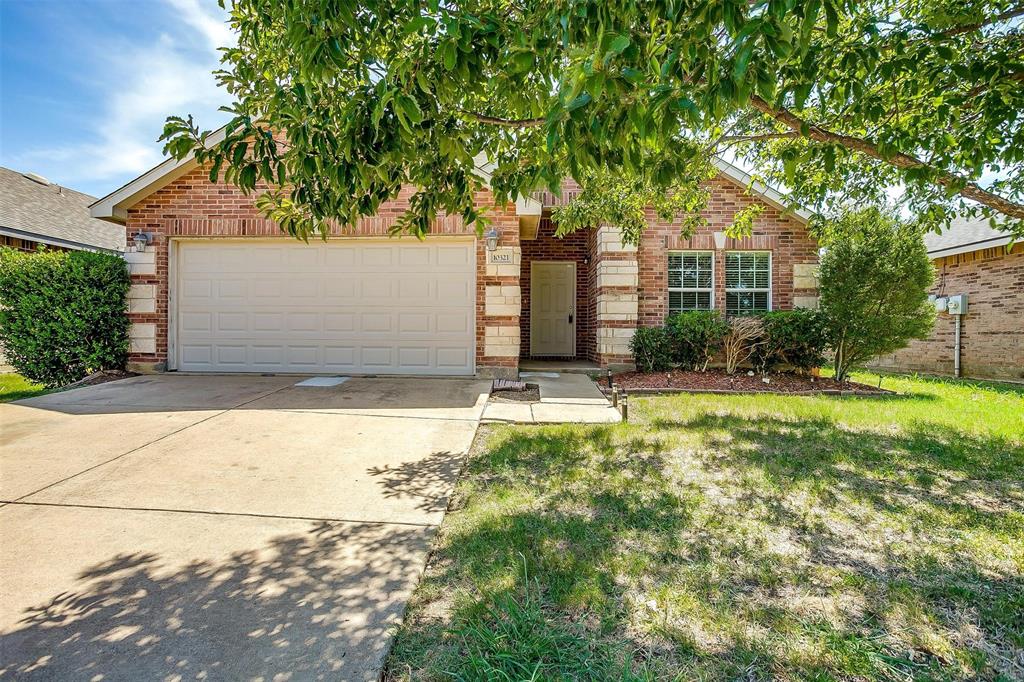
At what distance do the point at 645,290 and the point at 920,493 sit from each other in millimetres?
6513

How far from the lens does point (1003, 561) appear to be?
2.46m

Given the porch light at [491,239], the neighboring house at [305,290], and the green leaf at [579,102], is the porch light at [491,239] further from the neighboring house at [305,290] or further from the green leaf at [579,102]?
the green leaf at [579,102]

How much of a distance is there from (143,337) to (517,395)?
274 inches

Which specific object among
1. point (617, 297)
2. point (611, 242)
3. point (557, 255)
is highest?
point (557, 255)

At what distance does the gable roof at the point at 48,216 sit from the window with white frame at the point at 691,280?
12437 millimetres

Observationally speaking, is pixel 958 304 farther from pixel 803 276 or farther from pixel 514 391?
pixel 514 391

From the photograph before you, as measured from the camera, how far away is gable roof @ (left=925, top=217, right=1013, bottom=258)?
10773 mm

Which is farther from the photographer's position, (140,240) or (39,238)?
(39,238)

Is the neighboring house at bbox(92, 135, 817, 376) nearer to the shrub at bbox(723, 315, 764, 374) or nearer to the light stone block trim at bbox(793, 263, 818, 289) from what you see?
the light stone block trim at bbox(793, 263, 818, 289)

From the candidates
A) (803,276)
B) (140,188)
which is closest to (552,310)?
(803,276)

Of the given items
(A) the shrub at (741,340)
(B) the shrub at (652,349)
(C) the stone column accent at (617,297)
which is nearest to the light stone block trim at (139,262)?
(C) the stone column accent at (617,297)

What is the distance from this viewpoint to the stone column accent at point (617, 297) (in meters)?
9.38

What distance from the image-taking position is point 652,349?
902 cm

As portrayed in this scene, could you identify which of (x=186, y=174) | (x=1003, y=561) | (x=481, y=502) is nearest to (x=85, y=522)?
(x=481, y=502)
